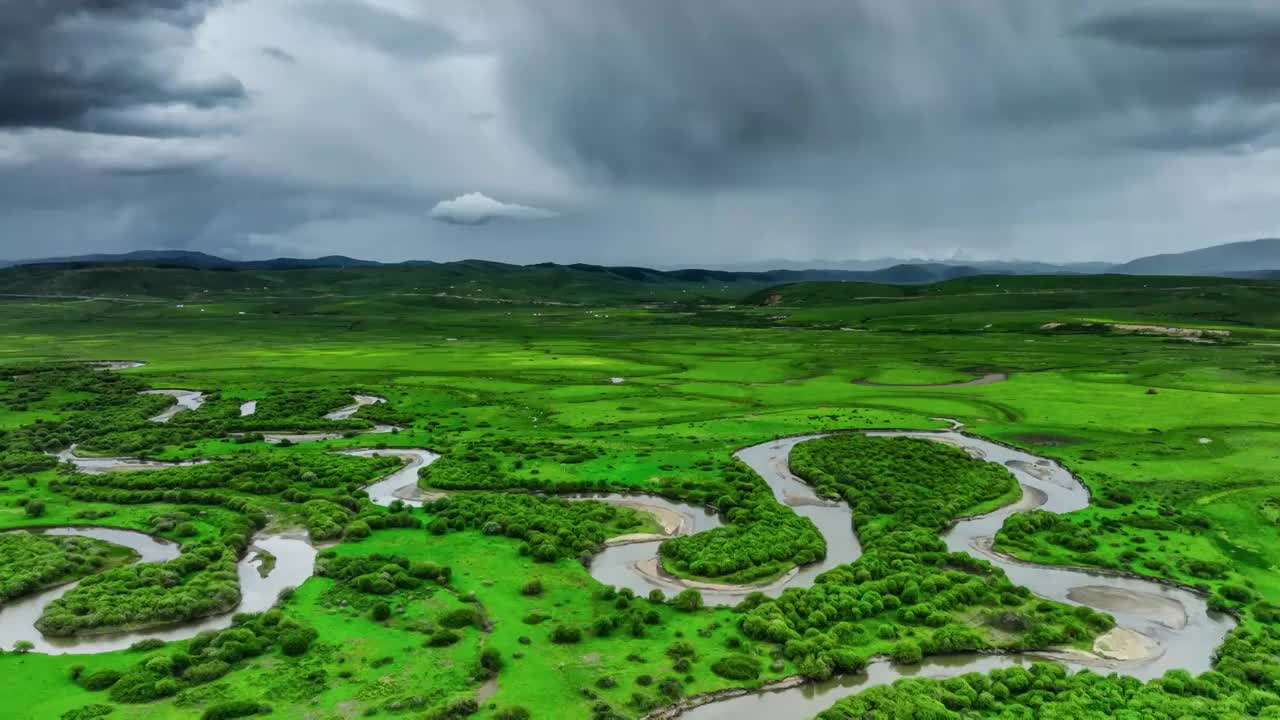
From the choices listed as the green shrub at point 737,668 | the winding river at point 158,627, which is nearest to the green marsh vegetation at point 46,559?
the winding river at point 158,627

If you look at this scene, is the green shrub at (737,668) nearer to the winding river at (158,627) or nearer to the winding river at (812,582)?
the winding river at (812,582)

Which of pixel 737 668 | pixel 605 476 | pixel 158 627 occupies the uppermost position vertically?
pixel 605 476

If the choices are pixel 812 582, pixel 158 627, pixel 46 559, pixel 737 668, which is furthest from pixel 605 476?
pixel 46 559

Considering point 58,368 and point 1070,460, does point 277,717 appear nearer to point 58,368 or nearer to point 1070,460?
point 1070,460

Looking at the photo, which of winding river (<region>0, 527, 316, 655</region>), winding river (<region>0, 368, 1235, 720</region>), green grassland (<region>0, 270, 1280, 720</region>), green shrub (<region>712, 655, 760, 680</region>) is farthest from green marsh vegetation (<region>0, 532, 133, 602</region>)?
green shrub (<region>712, 655, 760, 680</region>)

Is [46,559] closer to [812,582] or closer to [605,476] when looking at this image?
[605,476]

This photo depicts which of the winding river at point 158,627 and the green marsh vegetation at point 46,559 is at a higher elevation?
the green marsh vegetation at point 46,559

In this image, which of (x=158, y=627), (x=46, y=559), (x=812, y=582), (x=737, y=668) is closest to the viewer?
(x=737, y=668)

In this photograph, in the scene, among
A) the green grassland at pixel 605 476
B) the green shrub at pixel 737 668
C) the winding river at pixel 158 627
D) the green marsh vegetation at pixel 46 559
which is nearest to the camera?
the green grassland at pixel 605 476

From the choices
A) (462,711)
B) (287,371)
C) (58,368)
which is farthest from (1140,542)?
(58,368)
